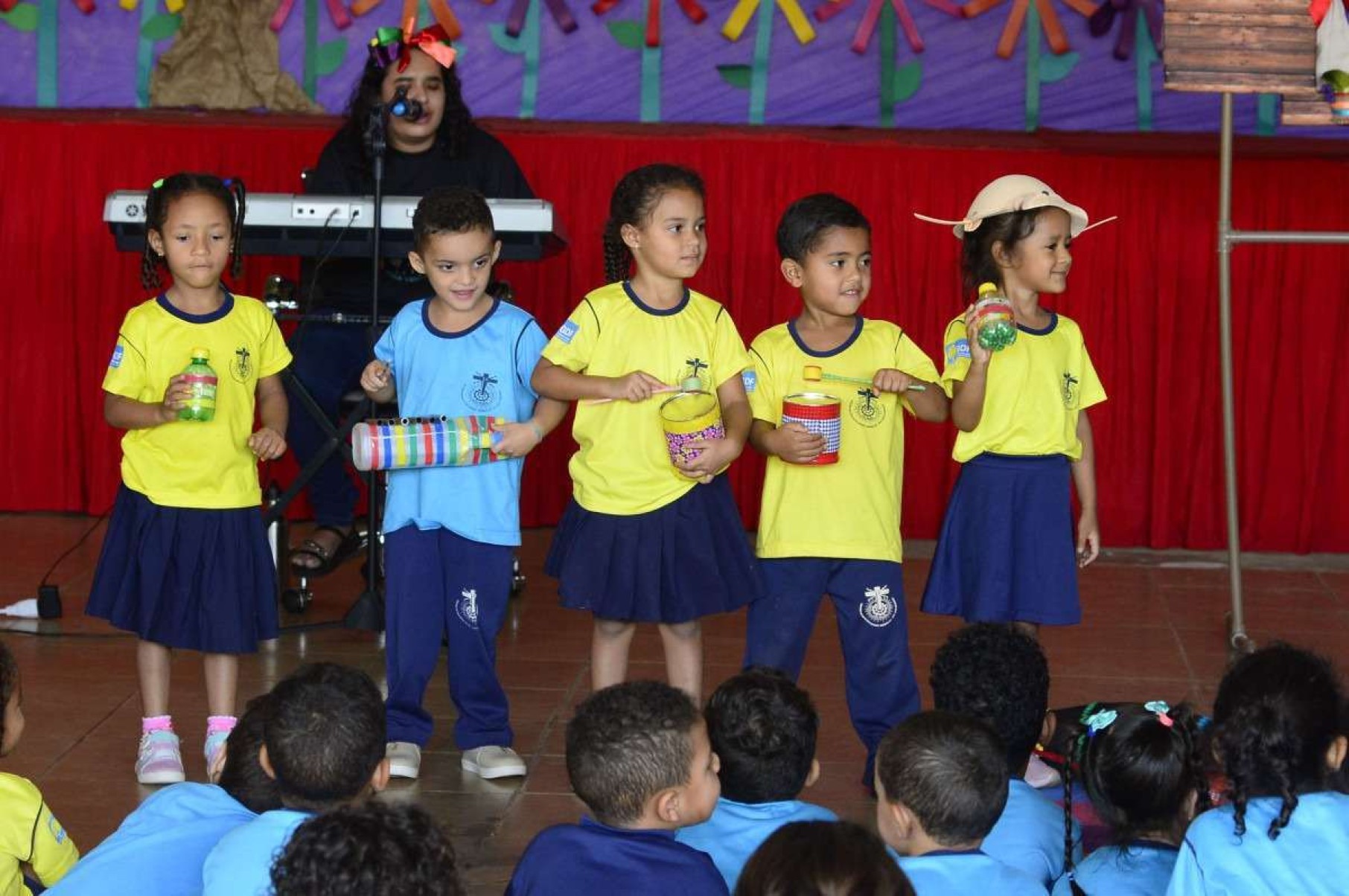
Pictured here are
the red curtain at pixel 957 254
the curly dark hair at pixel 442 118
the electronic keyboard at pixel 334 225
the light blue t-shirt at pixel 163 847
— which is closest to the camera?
the light blue t-shirt at pixel 163 847

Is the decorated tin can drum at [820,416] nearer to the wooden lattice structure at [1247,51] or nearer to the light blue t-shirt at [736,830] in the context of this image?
the light blue t-shirt at [736,830]

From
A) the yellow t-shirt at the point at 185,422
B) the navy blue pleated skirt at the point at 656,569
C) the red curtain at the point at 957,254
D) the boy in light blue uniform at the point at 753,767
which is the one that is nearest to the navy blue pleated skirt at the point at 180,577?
the yellow t-shirt at the point at 185,422

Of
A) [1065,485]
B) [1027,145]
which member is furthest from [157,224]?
[1027,145]

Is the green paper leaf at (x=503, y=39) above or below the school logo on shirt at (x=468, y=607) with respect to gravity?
above

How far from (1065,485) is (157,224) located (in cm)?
207

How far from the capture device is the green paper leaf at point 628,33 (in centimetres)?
598

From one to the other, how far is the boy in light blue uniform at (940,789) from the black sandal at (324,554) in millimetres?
3095

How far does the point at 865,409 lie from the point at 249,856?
6.13ft

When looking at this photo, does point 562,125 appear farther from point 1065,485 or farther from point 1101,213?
point 1065,485

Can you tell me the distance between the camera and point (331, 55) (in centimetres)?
604

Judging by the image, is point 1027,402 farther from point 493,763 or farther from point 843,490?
point 493,763

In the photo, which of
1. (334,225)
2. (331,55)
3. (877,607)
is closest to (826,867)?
(877,607)

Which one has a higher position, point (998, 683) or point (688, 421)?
point (688, 421)

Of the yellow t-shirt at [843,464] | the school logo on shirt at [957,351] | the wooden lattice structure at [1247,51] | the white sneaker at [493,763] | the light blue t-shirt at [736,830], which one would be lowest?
the white sneaker at [493,763]
